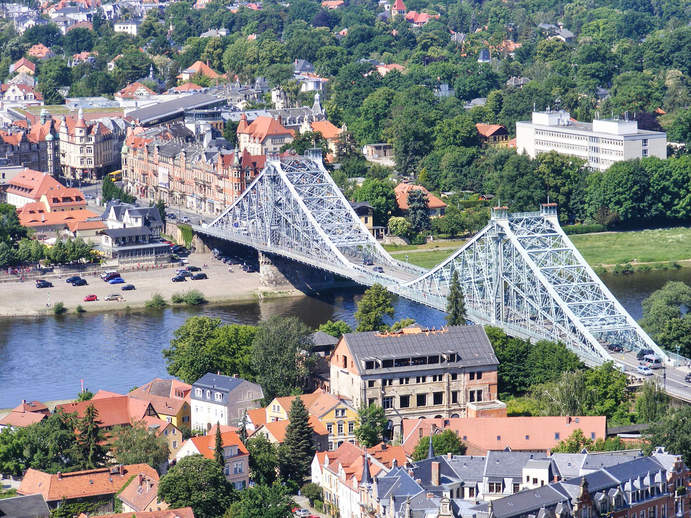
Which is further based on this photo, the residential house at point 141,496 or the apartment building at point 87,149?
the apartment building at point 87,149

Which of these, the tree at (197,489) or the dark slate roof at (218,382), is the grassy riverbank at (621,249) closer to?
the dark slate roof at (218,382)

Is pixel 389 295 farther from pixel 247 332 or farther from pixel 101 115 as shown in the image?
pixel 101 115

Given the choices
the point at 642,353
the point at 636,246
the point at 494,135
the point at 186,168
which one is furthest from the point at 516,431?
the point at 494,135

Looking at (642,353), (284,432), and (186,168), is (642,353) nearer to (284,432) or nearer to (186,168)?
(284,432)

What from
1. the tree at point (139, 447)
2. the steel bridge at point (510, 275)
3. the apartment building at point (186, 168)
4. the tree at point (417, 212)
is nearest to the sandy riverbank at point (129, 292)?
the steel bridge at point (510, 275)

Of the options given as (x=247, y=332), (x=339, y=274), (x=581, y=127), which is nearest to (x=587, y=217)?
(x=581, y=127)

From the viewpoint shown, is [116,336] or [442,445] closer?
[442,445]
